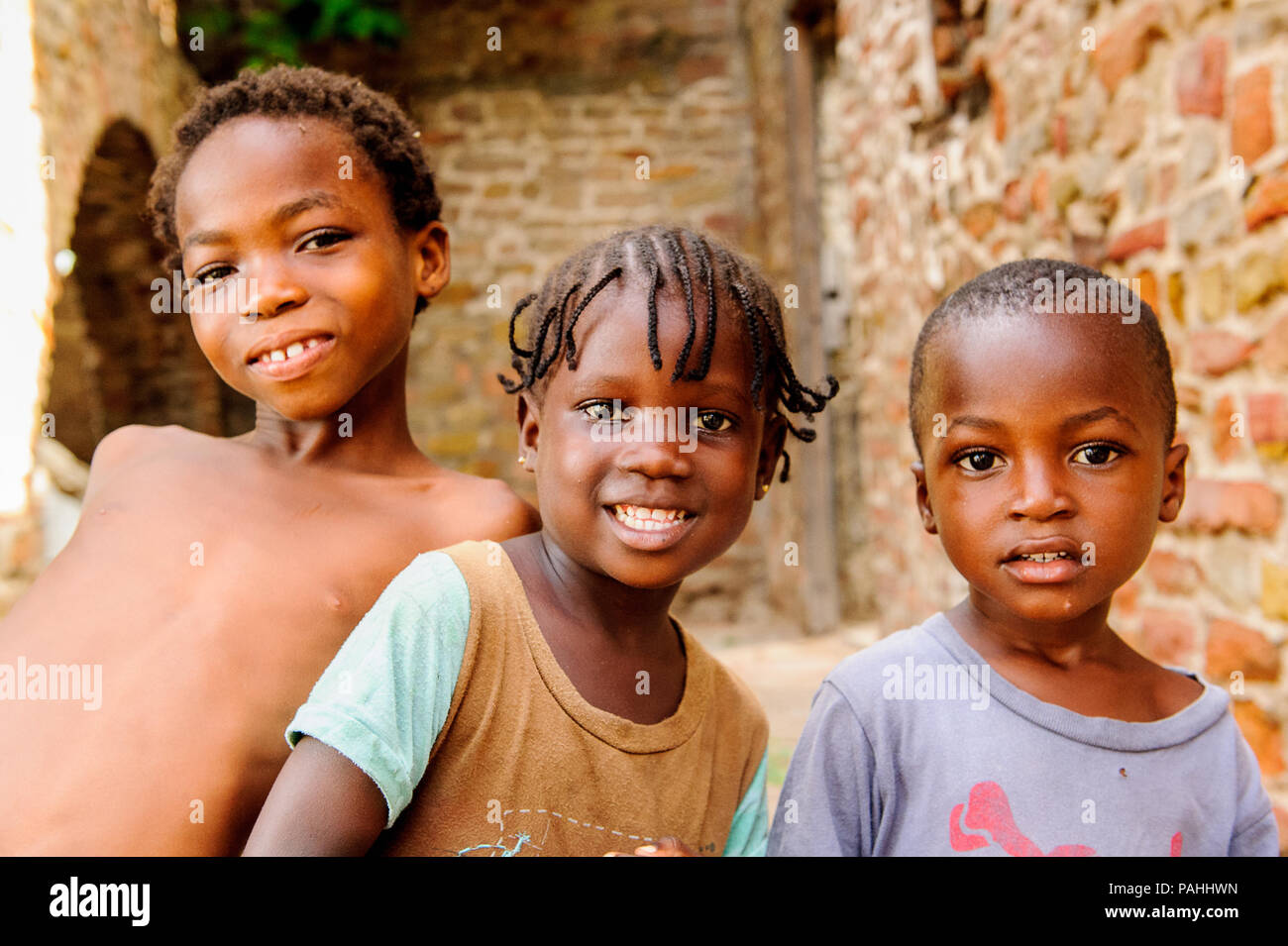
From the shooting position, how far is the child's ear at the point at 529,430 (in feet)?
4.88

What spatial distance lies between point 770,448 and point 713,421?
19 cm

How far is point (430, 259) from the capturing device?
178 cm

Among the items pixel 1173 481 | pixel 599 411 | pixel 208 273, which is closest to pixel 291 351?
pixel 208 273

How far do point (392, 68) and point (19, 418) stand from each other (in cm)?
382

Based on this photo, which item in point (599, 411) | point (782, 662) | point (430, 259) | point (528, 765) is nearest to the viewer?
point (528, 765)

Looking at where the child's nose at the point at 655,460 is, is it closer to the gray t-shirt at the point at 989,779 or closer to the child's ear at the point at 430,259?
the gray t-shirt at the point at 989,779

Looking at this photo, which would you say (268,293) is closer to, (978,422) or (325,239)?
(325,239)

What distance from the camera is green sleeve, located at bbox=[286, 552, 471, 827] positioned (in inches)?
44.3

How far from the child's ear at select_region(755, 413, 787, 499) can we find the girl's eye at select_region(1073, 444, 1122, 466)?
40cm

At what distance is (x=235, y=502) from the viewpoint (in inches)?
59.8

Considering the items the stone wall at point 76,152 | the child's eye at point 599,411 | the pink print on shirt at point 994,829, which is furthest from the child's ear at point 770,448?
the stone wall at point 76,152

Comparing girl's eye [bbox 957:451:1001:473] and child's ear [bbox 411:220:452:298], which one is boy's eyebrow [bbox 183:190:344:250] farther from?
girl's eye [bbox 957:451:1001:473]
